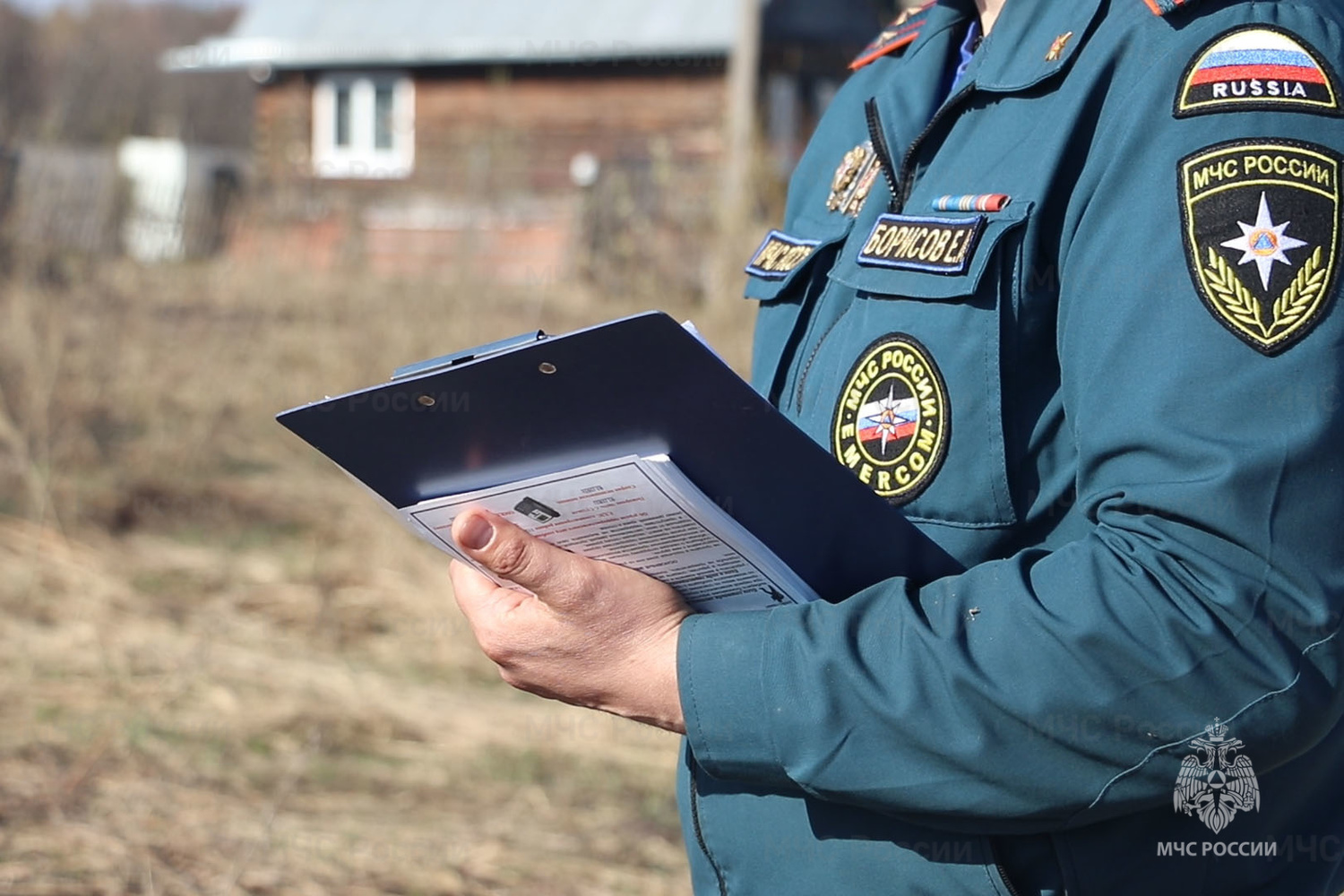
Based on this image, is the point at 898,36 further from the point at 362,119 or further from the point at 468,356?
the point at 362,119

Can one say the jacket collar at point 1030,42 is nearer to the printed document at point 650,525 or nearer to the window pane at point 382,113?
the printed document at point 650,525

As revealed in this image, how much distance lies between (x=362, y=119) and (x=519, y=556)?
21205mm

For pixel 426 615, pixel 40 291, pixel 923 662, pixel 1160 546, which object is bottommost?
pixel 426 615

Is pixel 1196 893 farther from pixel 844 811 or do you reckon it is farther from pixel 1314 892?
pixel 844 811

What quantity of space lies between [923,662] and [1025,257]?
342mm

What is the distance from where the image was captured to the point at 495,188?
9.08m

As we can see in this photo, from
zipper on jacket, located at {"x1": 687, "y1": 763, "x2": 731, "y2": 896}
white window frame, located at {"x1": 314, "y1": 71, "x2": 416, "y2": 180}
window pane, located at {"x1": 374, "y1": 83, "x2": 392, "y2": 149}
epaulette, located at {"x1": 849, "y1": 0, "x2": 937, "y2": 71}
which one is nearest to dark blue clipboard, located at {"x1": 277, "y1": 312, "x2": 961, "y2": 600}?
zipper on jacket, located at {"x1": 687, "y1": 763, "x2": 731, "y2": 896}

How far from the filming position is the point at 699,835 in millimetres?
1371

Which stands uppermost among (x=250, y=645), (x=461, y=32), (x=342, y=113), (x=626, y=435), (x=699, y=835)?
(x=461, y=32)

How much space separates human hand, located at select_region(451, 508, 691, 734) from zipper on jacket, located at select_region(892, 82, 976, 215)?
0.44 metres

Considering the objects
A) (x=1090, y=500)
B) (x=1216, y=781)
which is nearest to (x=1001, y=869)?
(x=1216, y=781)

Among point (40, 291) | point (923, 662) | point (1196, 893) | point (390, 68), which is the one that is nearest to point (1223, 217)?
point (923, 662)

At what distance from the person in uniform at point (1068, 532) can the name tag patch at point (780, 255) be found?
181 millimetres

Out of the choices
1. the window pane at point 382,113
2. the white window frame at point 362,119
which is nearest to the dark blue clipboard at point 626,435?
the white window frame at point 362,119
